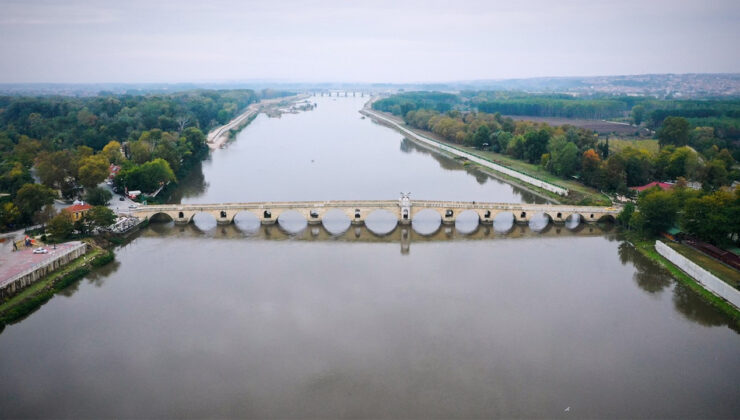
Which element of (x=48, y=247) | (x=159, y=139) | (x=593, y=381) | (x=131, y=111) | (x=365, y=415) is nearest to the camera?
(x=365, y=415)

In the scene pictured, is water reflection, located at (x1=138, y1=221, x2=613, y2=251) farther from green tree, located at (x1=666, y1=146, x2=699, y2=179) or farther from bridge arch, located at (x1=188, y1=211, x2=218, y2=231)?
green tree, located at (x1=666, y1=146, x2=699, y2=179)

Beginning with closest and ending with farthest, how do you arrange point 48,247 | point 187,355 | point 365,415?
point 365,415 < point 187,355 < point 48,247

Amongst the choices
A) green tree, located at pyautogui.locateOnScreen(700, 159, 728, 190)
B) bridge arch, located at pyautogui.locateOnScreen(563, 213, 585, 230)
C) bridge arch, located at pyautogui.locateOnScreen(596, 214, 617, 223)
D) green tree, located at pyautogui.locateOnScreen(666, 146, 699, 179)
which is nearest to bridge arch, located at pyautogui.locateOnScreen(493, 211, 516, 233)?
bridge arch, located at pyautogui.locateOnScreen(563, 213, 585, 230)

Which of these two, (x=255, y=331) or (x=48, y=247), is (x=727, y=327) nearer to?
(x=255, y=331)

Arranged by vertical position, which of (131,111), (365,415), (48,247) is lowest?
(365,415)

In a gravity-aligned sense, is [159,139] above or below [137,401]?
above

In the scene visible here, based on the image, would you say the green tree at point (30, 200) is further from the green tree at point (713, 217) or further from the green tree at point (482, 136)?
the green tree at point (482, 136)

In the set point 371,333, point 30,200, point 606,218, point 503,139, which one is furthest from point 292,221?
point 503,139

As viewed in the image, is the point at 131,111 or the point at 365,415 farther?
the point at 131,111

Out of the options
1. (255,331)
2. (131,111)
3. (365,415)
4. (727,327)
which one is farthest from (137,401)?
(131,111)
